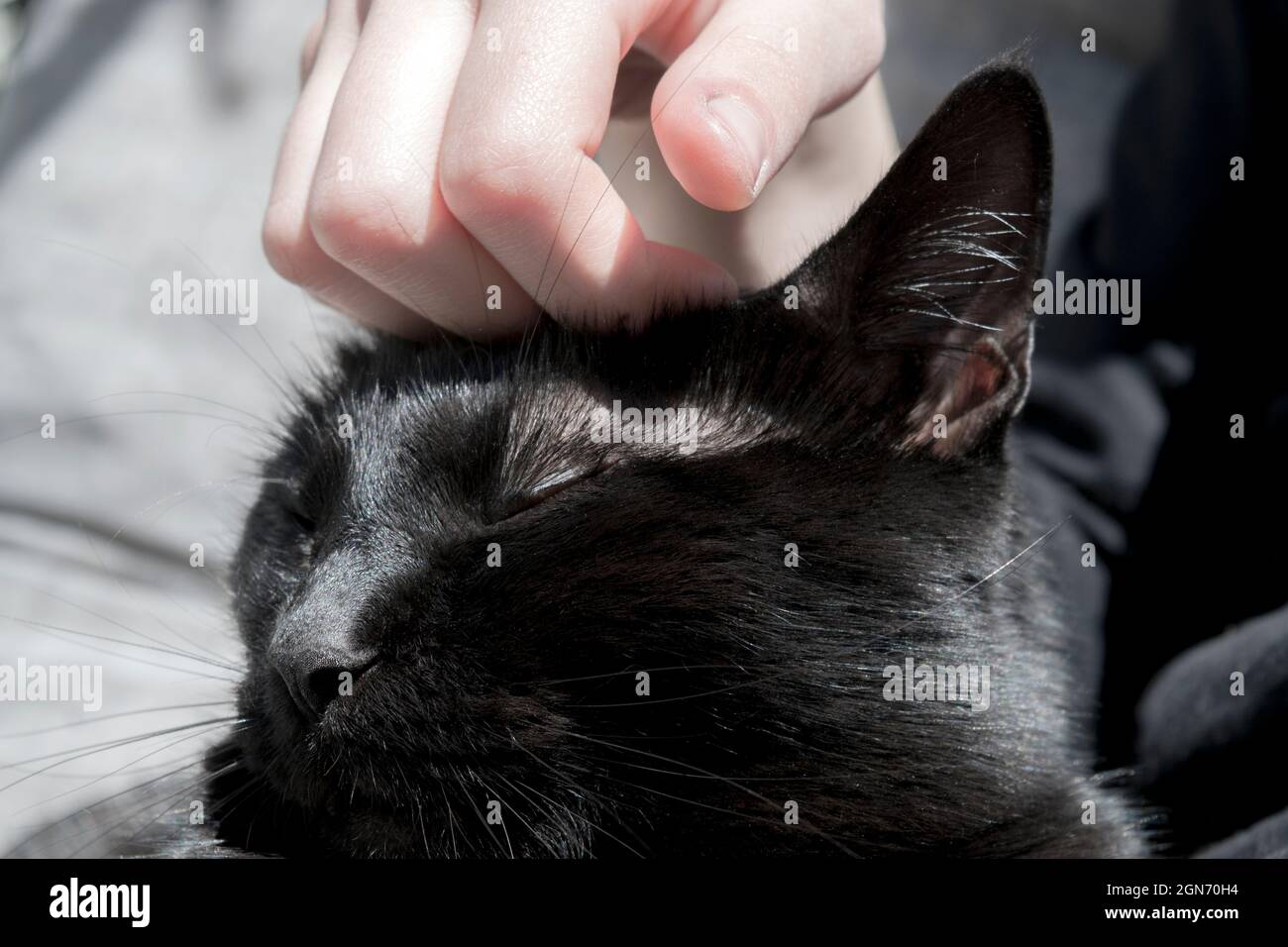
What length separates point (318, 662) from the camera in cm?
69

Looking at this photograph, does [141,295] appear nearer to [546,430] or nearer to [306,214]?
[306,214]

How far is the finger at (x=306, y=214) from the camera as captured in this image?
87 centimetres

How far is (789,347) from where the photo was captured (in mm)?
838

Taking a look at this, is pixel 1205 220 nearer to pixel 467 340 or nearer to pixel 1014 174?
pixel 1014 174

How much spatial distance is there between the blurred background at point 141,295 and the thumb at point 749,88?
63 centimetres

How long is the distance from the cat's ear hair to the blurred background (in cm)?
67

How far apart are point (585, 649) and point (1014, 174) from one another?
491 mm

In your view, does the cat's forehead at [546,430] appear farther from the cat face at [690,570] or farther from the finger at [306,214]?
the finger at [306,214]
